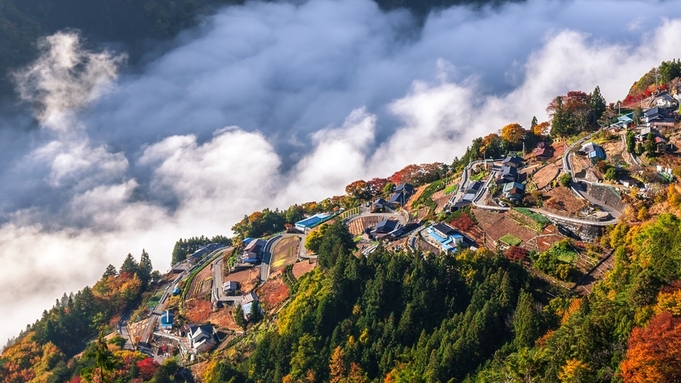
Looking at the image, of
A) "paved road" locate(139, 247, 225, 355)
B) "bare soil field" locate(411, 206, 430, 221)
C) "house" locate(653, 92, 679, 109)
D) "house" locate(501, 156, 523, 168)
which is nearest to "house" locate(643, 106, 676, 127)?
"house" locate(653, 92, 679, 109)

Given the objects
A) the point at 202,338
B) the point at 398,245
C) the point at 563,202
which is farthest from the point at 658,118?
the point at 202,338

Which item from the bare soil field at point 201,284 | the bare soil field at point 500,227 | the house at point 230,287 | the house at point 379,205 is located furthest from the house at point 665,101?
the bare soil field at point 201,284

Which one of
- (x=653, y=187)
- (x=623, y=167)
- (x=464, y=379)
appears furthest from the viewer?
(x=623, y=167)

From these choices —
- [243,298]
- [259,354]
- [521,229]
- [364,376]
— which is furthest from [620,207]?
[243,298]

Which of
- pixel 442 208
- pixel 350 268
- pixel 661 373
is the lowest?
pixel 661 373

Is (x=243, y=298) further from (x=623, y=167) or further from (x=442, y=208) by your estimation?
(x=623, y=167)

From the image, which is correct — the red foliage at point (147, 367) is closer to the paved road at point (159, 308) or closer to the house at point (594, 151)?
the paved road at point (159, 308)

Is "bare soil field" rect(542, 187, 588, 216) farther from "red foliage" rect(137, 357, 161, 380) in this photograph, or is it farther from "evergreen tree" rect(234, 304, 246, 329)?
"red foliage" rect(137, 357, 161, 380)
